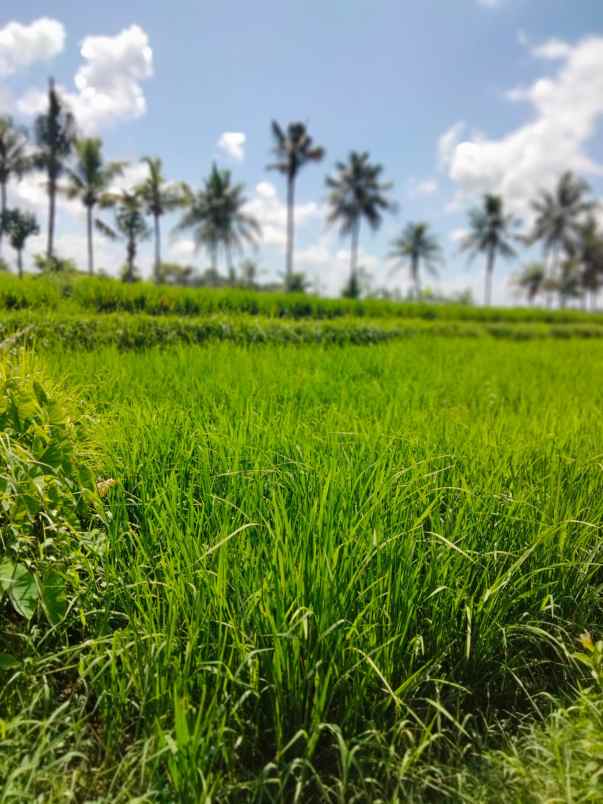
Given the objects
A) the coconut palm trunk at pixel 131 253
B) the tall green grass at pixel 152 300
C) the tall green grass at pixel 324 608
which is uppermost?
the coconut palm trunk at pixel 131 253

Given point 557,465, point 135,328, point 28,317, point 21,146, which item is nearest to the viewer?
point 557,465

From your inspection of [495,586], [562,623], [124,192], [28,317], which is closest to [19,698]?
[495,586]

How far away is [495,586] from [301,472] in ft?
2.28

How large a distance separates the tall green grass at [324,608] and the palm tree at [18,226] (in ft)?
83.8

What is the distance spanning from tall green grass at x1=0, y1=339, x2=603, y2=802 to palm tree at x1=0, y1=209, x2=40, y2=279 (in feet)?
83.8

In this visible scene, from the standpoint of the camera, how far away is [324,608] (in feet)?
4.05

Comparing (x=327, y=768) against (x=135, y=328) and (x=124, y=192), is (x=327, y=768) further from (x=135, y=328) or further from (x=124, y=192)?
(x=124, y=192)

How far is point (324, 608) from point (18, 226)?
27485 millimetres

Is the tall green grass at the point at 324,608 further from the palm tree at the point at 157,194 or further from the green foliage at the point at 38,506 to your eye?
the palm tree at the point at 157,194

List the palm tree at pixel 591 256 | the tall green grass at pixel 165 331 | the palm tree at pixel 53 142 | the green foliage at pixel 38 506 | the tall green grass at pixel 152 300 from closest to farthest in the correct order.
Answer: the green foliage at pixel 38 506 < the tall green grass at pixel 165 331 < the tall green grass at pixel 152 300 < the palm tree at pixel 53 142 < the palm tree at pixel 591 256

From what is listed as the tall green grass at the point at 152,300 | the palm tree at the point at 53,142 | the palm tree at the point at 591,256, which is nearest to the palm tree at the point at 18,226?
the palm tree at the point at 53,142

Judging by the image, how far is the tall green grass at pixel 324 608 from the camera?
1.12 metres

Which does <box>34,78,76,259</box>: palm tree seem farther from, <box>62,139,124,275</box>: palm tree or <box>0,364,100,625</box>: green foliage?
<box>0,364,100,625</box>: green foliage

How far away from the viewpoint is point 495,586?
1.42m
